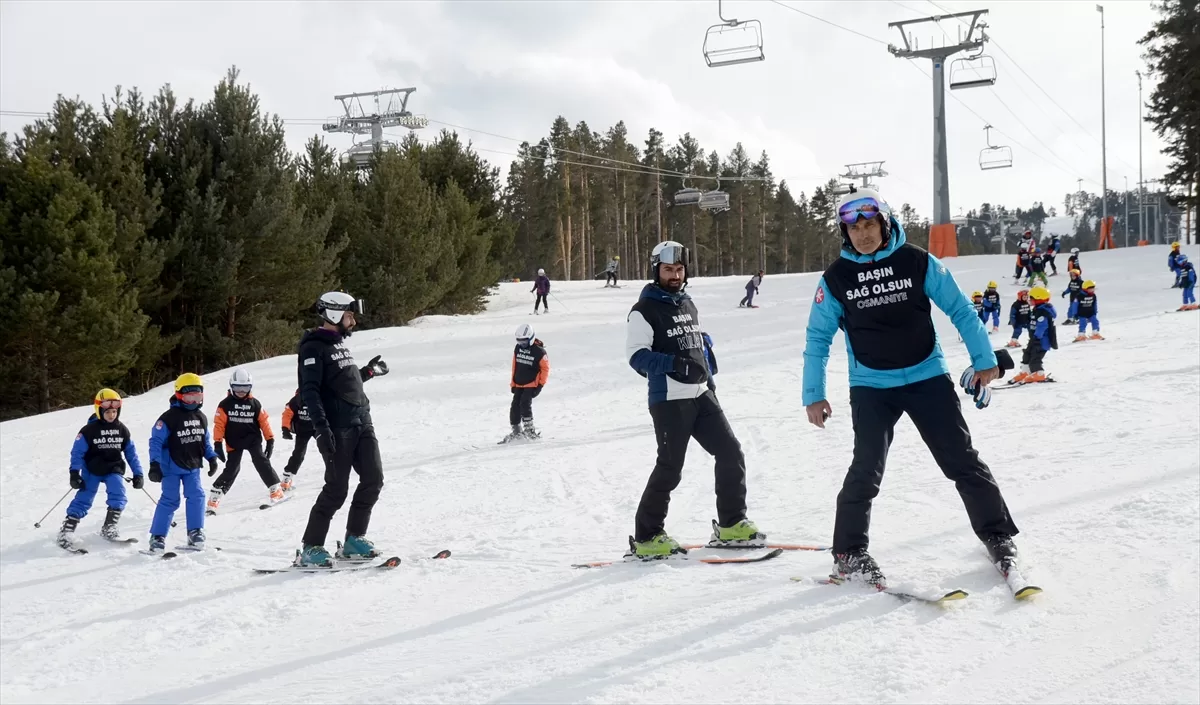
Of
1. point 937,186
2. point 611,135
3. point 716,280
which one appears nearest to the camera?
point 937,186

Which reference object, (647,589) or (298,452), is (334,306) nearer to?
(647,589)

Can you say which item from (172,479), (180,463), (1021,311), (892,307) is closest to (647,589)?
(892,307)

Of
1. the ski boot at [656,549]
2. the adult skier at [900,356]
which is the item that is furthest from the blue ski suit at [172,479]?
the adult skier at [900,356]

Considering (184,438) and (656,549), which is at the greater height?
(184,438)

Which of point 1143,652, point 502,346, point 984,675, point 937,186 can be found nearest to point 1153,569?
point 1143,652

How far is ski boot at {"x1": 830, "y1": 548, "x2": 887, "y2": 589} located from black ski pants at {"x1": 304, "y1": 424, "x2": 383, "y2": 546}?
11.5 feet

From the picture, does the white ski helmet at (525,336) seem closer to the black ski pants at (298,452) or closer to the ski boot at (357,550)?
the black ski pants at (298,452)

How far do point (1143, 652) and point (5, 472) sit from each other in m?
14.9

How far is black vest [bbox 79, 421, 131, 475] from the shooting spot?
844cm

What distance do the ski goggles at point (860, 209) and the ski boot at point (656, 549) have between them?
243 centimetres

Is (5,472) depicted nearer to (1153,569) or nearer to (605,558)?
(605,558)

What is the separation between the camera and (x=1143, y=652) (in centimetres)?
328

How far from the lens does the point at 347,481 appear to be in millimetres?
6215

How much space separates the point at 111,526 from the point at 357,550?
3743mm
